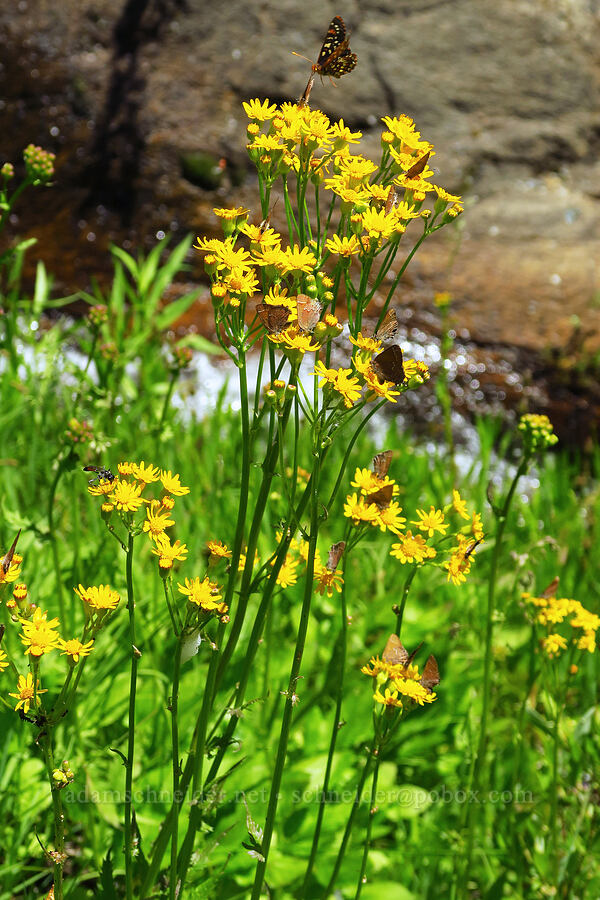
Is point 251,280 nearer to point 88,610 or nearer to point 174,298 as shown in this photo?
point 88,610

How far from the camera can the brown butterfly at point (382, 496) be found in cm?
120

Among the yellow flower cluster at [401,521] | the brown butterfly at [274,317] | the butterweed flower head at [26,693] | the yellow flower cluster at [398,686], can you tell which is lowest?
the butterweed flower head at [26,693]

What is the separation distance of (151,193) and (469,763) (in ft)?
13.3

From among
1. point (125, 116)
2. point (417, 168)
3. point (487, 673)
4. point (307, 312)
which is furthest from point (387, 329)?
point (125, 116)

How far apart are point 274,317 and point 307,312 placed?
0.05 meters

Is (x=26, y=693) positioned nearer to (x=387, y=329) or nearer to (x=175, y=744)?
(x=175, y=744)

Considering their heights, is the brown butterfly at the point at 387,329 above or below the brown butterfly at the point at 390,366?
above

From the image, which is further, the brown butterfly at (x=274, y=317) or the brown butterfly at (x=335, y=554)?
the brown butterfly at (x=335, y=554)

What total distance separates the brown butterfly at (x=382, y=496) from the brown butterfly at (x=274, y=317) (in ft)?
0.87

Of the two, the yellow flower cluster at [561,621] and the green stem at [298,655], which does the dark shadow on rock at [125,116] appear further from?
the green stem at [298,655]

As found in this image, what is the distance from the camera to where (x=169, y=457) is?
2.91 metres

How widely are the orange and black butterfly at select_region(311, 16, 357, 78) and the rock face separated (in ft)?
11.6

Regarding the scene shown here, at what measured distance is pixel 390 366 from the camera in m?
1.13

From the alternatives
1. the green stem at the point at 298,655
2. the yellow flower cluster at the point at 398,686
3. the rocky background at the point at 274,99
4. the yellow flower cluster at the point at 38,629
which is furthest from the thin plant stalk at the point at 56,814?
the rocky background at the point at 274,99
